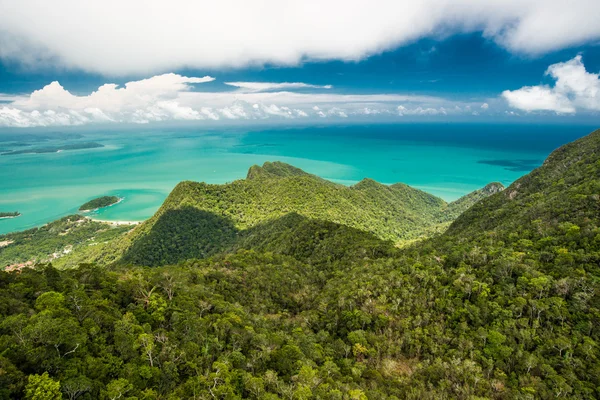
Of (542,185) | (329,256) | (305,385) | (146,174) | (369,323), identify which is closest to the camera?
(305,385)

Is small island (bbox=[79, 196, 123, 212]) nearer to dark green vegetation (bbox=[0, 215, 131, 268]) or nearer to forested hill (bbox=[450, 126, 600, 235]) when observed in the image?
dark green vegetation (bbox=[0, 215, 131, 268])

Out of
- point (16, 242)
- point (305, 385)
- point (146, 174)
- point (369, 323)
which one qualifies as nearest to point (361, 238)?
point (369, 323)

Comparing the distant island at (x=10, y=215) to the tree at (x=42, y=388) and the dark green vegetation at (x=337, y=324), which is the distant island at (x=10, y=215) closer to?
the dark green vegetation at (x=337, y=324)

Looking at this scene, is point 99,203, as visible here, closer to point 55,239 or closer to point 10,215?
point 10,215

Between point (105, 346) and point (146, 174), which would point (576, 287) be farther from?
point (146, 174)

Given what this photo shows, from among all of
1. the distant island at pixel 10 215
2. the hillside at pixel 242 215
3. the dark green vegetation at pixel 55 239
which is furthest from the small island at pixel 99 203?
the hillside at pixel 242 215

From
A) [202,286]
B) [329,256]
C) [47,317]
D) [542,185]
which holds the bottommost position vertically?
[329,256]

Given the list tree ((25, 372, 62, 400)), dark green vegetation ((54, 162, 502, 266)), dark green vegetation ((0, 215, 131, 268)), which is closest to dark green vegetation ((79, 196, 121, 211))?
dark green vegetation ((0, 215, 131, 268))
